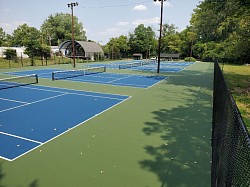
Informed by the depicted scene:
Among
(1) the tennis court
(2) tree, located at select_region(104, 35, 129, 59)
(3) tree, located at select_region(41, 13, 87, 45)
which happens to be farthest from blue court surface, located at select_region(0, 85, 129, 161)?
(3) tree, located at select_region(41, 13, 87, 45)

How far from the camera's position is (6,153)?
225 inches

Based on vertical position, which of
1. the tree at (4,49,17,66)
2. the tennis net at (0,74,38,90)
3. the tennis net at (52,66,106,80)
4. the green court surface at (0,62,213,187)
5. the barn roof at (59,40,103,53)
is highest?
the barn roof at (59,40,103,53)

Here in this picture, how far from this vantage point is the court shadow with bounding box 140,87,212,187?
474 cm

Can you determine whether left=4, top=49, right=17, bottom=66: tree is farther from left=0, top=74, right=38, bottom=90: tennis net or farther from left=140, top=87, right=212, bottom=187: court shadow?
left=140, top=87, right=212, bottom=187: court shadow

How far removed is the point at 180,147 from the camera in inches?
241

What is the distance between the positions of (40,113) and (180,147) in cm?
615

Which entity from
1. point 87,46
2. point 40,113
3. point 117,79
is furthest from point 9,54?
point 40,113

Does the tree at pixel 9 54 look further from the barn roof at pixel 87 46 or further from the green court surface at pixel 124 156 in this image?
the green court surface at pixel 124 156

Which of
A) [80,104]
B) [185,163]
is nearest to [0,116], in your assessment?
[80,104]

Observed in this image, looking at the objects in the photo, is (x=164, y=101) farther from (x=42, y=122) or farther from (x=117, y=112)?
(x=42, y=122)

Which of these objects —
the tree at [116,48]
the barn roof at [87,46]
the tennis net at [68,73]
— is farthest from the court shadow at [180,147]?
the tree at [116,48]

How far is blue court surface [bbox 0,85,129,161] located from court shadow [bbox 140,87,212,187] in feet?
9.73

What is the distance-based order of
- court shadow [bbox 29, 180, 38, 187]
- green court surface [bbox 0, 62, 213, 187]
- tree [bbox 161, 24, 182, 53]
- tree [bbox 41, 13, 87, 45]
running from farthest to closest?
tree [bbox 41, 13, 87, 45] → tree [bbox 161, 24, 182, 53] → green court surface [bbox 0, 62, 213, 187] → court shadow [bbox 29, 180, 38, 187]

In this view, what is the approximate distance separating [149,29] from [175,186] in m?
104
